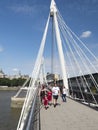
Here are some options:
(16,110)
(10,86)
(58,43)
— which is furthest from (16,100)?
(10,86)

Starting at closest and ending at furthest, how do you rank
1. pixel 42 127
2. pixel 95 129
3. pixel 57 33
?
pixel 95 129 < pixel 42 127 < pixel 57 33

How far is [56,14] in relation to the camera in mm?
26141

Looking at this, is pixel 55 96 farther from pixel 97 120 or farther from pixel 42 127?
pixel 42 127

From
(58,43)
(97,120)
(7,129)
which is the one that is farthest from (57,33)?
(97,120)

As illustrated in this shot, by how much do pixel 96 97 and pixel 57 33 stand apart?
922cm

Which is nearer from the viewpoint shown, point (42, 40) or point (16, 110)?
point (42, 40)

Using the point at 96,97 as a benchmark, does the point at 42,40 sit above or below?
above

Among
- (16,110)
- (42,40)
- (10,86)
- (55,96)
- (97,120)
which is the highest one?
(10,86)

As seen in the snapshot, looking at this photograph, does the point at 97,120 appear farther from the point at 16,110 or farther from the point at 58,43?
the point at 16,110

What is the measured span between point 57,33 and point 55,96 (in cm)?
934

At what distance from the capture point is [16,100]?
30516 mm

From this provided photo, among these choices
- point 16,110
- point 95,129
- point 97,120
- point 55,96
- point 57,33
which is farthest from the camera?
point 16,110

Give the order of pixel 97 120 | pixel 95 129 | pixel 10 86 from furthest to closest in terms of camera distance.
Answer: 1. pixel 10 86
2. pixel 97 120
3. pixel 95 129

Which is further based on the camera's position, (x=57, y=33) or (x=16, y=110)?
(x=16, y=110)
